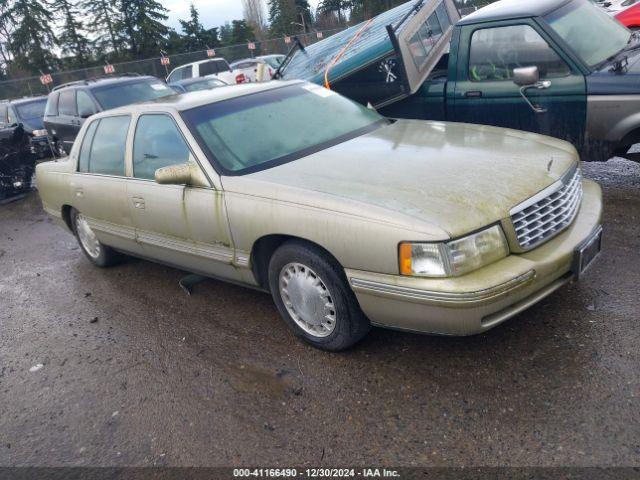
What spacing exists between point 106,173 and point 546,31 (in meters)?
4.00

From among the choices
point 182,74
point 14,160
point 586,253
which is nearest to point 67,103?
point 14,160

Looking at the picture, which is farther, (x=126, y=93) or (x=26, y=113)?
(x=26, y=113)

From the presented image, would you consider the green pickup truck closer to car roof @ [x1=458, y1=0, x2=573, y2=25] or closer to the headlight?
car roof @ [x1=458, y1=0, x2=573, y2=25]

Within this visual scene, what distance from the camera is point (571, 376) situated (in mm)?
2840

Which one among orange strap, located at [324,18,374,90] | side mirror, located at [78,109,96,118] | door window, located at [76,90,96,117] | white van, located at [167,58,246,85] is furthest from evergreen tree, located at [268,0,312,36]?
orange strap, located at [324,18,374,90]

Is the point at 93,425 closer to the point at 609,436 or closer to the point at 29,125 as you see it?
the point at 609,436

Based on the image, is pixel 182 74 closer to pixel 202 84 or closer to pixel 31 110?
pixel 202 84

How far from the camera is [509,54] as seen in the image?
515 cm

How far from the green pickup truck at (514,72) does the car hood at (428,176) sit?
1226 millimetres

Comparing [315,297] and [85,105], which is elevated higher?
[85,105]

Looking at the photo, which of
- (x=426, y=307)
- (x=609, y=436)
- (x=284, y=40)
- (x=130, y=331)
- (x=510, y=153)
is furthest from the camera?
(x=284, y=40)

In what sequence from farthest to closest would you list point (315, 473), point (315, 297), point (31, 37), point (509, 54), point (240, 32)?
point (240, 32)
point (31, 37)
point (509, 54)
point (315, 297)
point (315, 473)

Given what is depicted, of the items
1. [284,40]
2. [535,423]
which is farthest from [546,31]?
[284,40]

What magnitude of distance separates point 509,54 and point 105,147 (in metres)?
3.74
